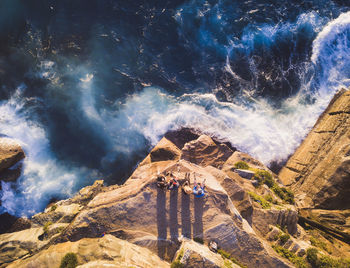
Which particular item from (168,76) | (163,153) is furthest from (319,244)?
(168,76)

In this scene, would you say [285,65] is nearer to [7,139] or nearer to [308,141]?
[308,141]

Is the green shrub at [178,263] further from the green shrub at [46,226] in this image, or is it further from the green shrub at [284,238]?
the green shrub at [46,226]

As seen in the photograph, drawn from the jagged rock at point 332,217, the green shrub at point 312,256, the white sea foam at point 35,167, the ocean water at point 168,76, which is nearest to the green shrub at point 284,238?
the green shrub at point 312,256

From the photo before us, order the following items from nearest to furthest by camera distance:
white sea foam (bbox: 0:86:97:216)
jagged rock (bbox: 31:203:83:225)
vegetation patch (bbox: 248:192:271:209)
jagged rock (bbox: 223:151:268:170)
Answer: vegetation patch (bbox: 248:192:271:209), jagged rock (bbox: 31:203:83:225), jagged rock (bbox: 223:151:268:170), white sea foam (bbox: 0:86:97:216)

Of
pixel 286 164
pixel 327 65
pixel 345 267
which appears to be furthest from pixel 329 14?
pixel 345 267

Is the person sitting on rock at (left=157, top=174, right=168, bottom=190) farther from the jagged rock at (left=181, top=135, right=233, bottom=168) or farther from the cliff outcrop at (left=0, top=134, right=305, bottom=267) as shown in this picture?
the jagged rock at (left=181, top=135, right=233, bottom=168)

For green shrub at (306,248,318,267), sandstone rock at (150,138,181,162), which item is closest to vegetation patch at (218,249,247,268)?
green shrub at (306,248,318,267)

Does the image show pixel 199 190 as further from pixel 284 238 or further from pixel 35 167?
pixel 35 167
